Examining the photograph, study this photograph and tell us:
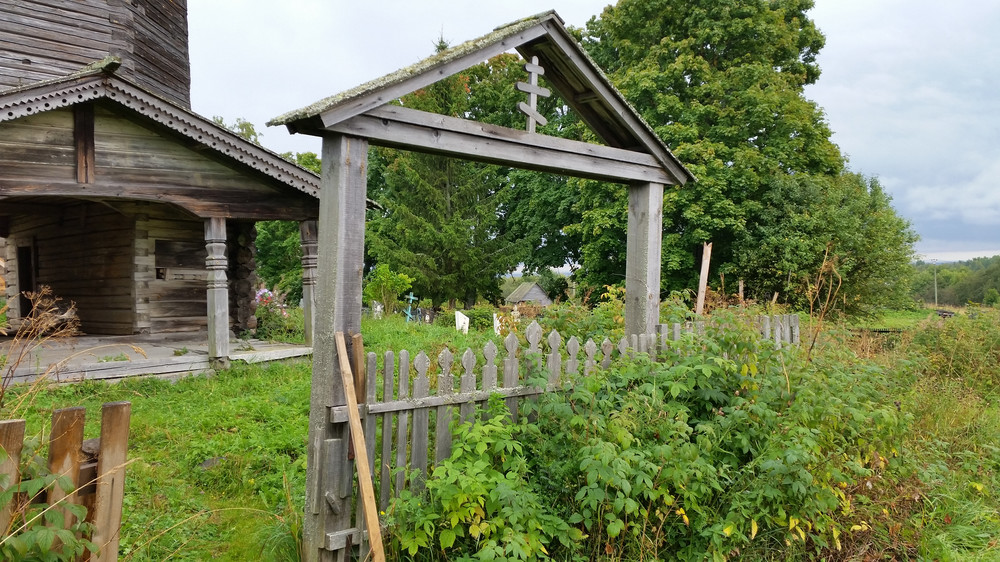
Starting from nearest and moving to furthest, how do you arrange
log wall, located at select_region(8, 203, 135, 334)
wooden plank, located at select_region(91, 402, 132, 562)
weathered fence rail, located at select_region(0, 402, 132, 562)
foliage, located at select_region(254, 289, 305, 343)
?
weathered fence rail, located at select_region(0, 402, 132, 562)
wooden plank, located at select_region(91, 402, 132, 562)
log wall, located at select_region(8, 203, 135, 334)
foliage, located at select_region(254, 289, 305, 343)

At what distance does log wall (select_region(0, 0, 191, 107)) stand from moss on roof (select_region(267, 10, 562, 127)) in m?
8.13

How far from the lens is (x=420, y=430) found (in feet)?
13.3

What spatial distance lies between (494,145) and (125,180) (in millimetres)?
6765

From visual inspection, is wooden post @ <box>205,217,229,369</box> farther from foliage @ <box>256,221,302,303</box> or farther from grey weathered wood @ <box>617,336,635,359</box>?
foliage @ <box>256,221,302,303</box>

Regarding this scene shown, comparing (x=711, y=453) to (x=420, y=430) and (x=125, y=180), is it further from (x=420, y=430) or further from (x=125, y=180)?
(x=125, y=180)

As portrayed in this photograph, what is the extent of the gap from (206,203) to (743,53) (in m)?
→ 19.3

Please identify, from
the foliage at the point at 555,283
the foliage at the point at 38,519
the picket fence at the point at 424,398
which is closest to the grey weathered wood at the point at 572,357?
the picket fence at the point at 424,398

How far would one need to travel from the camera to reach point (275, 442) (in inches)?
237

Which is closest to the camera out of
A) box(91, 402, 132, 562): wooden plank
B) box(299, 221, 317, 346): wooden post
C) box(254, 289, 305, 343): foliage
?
box(91, 402, 132, 562): wooden plank

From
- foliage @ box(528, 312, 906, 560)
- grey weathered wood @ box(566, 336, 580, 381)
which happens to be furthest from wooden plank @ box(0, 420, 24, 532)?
grey weathered wood @ box(566, 336, 580, 381)

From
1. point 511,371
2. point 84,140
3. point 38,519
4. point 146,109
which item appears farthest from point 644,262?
point 84,140

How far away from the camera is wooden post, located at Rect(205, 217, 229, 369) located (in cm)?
940

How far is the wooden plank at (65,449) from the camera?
2.51 meters

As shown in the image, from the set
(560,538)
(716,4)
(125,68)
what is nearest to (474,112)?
(716,4)
